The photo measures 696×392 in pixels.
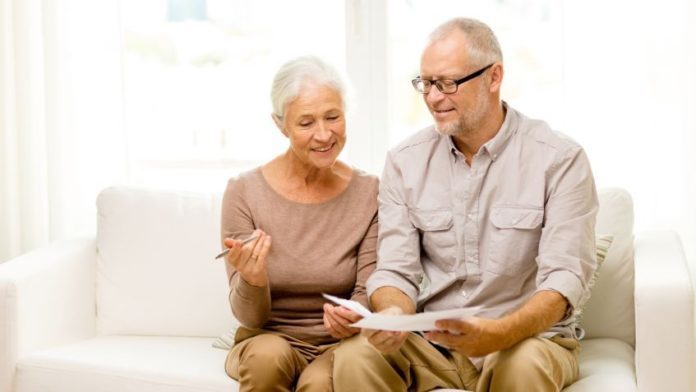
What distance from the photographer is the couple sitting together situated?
241 centimetres

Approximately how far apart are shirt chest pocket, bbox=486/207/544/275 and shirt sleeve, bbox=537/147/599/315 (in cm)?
4

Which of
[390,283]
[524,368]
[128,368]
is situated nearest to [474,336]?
[524,368]

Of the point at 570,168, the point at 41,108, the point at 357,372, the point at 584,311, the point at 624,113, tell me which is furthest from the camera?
the point at 41,108

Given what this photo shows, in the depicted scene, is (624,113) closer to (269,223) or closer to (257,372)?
(269,223)

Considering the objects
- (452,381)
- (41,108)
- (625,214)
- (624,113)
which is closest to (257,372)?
(452,381)

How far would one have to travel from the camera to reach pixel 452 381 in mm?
2502

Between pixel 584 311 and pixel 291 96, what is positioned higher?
pixel 291 96

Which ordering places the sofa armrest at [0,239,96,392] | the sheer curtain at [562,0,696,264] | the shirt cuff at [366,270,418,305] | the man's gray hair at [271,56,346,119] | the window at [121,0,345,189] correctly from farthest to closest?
the window at [121,0,345,189] < the sheer curtain at [562,0,696,264] < the sofa armrest at [0,239,96,392] < the man's gray hair at [271,56,346,119] < the shirt cuff at [366,270,418,305]

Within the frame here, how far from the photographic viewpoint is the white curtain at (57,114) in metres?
3.84

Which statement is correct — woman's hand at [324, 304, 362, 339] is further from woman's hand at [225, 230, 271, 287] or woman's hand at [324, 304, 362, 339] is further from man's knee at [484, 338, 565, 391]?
man's knee at [484, 338, 565, 391]

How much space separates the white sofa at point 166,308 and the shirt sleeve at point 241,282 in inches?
7.3

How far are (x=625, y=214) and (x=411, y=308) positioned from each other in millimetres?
771

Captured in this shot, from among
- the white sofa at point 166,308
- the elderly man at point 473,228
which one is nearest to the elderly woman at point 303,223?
the elderly man at point 473,228

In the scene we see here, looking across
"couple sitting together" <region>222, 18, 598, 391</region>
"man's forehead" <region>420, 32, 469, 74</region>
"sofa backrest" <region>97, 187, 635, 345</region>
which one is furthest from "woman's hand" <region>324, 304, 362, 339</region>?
"sofa backrest" <region>97, 187, 635, 345</region>
